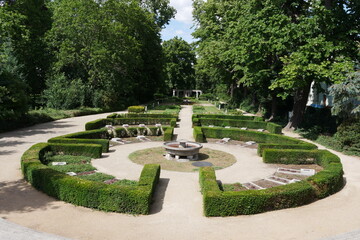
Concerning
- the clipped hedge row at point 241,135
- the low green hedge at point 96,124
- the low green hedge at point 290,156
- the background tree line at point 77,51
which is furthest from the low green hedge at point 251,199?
the background tree line at point 77,51

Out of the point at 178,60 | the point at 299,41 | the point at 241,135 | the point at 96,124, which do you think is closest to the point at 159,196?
the point at 241,135

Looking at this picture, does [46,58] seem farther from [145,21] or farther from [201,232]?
[201,232]

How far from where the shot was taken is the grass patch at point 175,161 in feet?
47.4

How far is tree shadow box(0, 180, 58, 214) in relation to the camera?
910cm

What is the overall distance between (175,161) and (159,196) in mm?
5142

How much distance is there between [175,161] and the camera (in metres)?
15.6

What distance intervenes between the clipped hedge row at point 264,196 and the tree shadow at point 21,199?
5200 mm

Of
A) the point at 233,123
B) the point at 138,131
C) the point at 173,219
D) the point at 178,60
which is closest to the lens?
the point at 173,219

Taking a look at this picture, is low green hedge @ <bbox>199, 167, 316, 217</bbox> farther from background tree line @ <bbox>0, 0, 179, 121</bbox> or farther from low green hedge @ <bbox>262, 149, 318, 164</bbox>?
background tree line @ <bbox>0, 0, 179, 121</bbox>

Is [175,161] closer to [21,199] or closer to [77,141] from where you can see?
[77,141]

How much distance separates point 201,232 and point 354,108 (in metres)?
15.1

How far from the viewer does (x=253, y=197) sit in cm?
904

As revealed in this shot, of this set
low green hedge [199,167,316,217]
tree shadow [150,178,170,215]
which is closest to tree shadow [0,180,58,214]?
tree shadow [150,178,170,215]

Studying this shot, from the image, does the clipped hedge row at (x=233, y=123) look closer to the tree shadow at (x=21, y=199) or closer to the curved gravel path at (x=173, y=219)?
the curved gravel path at (x=173, y=219)
